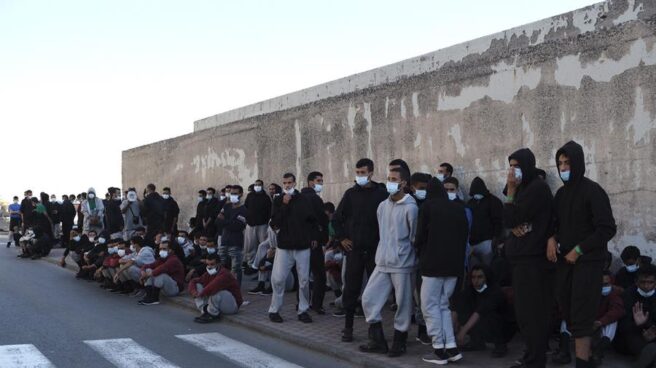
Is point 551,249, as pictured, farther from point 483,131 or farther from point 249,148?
point 249,148

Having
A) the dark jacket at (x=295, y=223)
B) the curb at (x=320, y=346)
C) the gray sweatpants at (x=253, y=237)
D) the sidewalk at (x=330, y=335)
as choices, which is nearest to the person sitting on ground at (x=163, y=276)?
→ the sidewalk at (x=330, y=335)

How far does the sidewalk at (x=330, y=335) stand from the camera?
7.17 m

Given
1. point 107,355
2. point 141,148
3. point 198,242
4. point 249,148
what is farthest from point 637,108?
point 141,148

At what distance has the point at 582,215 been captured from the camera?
613cm

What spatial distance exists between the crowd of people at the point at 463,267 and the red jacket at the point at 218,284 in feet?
0.06

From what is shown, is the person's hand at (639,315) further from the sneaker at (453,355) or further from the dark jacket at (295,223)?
the dark jacket at (295,223)

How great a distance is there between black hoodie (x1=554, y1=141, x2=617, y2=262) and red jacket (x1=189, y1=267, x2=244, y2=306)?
5187 mm

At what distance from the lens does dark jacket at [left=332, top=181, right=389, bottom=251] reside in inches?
320

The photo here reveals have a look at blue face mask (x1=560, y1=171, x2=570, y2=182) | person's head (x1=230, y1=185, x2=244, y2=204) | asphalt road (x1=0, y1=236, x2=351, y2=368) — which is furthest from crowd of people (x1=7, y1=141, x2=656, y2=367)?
person's head (x1=230, y1=185, x2=244, y2=204)

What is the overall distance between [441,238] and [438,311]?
72cm

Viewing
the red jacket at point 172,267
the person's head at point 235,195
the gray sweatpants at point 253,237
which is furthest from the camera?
the person's head at point 235,195

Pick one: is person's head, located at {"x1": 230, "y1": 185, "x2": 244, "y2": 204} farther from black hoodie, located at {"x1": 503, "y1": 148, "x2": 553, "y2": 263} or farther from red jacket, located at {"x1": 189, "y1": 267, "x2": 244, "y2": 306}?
black hoodie, located at {"x1": 503, "y1": 148, "x2": 553, "y2": 263}

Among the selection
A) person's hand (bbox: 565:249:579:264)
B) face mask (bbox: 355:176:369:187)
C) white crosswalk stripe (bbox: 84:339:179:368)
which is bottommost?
white crosswalk stripe (bbox: 84:339:179:368)

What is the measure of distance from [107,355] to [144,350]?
0.43 meters
